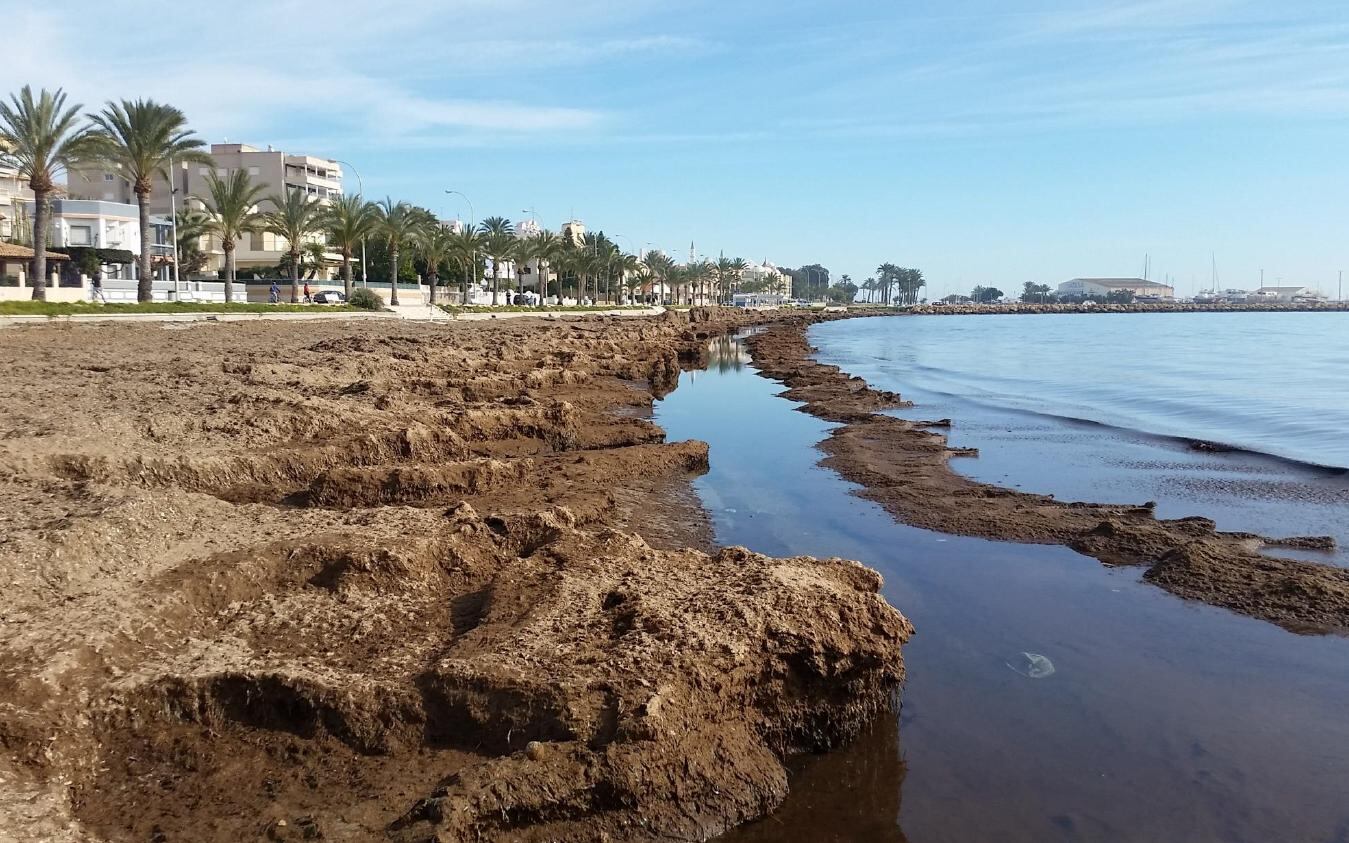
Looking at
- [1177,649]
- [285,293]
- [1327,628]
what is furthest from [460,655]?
[285,293]

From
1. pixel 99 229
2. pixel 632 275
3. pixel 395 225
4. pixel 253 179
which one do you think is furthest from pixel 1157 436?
pixel 632 275

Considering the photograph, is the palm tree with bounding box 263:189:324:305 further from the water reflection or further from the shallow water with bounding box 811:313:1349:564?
the water reflection

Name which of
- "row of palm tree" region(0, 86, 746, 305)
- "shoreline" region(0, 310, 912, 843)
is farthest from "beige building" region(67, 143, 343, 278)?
"shoreline" region(0, 310, 912, 843)

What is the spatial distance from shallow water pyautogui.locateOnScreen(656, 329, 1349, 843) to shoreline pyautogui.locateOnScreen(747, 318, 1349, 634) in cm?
36

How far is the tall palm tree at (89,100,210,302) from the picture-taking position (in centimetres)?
3675

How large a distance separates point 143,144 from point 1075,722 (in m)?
40.5

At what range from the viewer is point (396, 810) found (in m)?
4.00

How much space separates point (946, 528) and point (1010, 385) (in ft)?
77.6

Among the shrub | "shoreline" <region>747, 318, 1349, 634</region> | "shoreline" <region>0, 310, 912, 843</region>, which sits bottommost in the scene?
"shoreline" <region>747, 318, 1349, 634</region>

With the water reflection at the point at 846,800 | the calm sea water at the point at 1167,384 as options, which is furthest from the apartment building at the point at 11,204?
the water reflection at the point at 846,800

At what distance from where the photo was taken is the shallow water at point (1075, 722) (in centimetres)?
465

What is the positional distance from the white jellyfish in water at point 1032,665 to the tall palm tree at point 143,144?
38.9 metres

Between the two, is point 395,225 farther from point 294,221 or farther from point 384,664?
point 384,664

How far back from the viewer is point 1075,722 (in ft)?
18.6
